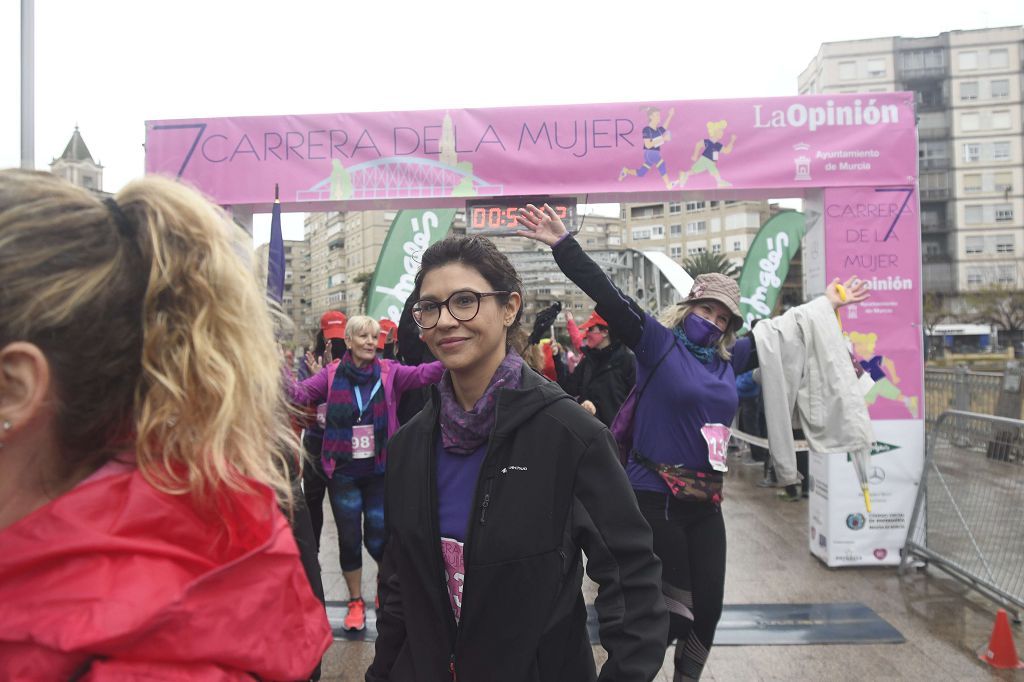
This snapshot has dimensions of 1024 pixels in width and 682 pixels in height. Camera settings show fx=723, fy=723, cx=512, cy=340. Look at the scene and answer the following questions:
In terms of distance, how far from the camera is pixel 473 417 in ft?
6.72

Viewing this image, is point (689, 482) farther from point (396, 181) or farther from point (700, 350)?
point (396, 181)

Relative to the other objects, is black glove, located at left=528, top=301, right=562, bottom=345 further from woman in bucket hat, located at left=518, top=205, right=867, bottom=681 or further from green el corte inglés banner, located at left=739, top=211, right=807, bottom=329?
green el corte inglés banner, located at left=739, top=211, right=807, bottom=329

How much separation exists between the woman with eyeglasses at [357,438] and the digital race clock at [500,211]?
1.44 metres

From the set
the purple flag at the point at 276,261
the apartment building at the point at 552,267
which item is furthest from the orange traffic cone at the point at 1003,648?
the purple flag at the point at 276,261

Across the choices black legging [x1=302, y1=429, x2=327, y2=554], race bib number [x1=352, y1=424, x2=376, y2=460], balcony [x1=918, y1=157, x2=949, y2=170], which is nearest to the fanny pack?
race bib number [x1=352, y1=424, x2=376, y2=460]

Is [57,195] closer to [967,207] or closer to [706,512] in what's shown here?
[706,512]

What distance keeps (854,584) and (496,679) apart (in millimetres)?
4804

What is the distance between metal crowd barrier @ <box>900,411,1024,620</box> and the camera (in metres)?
5.00

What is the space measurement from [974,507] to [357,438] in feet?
15.1

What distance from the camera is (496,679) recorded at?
184 centimetres

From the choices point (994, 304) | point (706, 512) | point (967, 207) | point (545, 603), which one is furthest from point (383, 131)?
point (967, 207)

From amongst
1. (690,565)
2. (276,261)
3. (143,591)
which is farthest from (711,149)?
(143,591)

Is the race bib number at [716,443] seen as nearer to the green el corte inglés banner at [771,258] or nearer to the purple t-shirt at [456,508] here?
the purple t-shirt at [456,508]

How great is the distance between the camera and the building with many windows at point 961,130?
2901 inches
